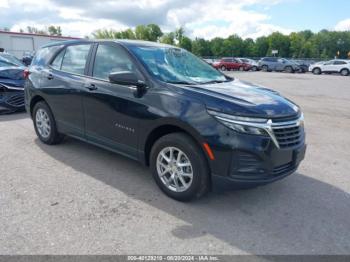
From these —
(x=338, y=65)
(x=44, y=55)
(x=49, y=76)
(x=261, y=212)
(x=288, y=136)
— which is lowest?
(x=261, y=212)

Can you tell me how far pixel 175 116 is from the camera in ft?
11.4

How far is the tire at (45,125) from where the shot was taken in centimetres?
540

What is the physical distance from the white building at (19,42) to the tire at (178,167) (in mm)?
42389

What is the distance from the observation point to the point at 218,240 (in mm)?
3004

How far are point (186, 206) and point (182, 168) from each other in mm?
435

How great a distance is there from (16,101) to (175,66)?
589 cm

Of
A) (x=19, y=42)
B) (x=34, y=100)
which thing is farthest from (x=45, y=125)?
(x=19, y=42)

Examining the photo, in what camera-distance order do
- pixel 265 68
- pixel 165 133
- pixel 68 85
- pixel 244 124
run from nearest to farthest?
pixel 244 124 → pixel 165 133 → pixel 68 85 → pixel 265 68

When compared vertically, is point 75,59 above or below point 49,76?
above

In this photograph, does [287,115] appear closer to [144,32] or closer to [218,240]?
[218,240]

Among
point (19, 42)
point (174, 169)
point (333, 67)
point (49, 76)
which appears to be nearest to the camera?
point (174, 169)

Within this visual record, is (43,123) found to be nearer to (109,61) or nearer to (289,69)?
(109,61)

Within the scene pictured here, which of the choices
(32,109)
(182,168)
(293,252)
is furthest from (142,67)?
(32,109)

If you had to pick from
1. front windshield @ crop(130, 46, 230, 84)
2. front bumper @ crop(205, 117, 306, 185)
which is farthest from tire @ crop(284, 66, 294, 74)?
front bumper @ crop(205, 117, 306, 185)
